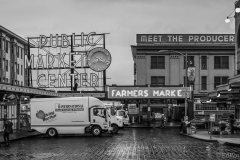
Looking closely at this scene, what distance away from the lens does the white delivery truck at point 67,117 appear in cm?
3547

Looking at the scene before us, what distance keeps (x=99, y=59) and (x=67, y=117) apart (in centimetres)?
2292

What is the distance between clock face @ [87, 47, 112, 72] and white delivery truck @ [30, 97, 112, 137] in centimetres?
2201

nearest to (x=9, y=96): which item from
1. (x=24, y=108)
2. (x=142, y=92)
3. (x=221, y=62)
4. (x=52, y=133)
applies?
(x=52, y=133)

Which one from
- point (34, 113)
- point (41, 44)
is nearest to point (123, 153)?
point (34, 113)

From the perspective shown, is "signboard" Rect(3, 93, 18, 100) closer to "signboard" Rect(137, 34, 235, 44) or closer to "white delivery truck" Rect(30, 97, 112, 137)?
"white delivery truck" Rect(30, 97, 112, 137)

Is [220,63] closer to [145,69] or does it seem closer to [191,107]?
[145,69]

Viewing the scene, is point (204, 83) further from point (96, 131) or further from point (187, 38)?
point (96, 131)

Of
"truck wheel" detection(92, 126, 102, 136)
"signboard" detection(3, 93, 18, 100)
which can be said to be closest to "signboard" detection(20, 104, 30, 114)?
"signboard" detection(3, 93, 18, 100)

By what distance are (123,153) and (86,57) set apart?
130ft

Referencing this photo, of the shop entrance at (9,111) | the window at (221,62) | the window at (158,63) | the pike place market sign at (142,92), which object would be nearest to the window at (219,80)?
the window at (221,62)

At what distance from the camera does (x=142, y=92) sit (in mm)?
56812

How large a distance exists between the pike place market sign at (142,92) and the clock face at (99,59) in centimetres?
313

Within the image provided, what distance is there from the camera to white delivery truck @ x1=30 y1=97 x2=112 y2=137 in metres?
35.5

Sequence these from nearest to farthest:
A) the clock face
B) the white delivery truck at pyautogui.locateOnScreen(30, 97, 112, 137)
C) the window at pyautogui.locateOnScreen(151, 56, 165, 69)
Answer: the white delivery truck at pyautogui.locateOnScreen(30, 97, 112, 137)
the clock face
the window at pyautogui.locateOnScreen(151, 56, 165, 69)
